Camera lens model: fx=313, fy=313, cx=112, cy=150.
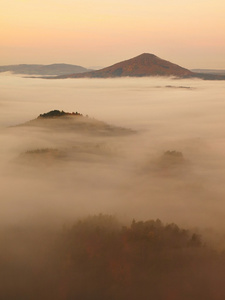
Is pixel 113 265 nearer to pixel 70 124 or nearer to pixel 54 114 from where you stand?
pixel 70 124

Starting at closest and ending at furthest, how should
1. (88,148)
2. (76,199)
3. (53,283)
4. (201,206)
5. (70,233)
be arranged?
(53,283)
(70,233)
(201,206)
(76,199)
(88,148)

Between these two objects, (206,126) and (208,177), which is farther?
(206,126)

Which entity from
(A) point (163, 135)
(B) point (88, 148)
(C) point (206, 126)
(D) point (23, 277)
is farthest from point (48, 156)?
(C) point (206, 126)

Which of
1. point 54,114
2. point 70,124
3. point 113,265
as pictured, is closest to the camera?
point 113,265

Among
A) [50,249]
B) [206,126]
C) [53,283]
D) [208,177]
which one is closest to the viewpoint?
[53,283]

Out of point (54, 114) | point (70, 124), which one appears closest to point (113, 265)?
point (70, 124)

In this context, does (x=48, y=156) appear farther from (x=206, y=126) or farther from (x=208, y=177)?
(x=206, y=126)

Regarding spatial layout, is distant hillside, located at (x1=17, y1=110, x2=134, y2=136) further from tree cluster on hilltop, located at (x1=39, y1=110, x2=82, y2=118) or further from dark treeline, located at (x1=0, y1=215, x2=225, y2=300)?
dark treeline, located at (x1=0, y1=215, x2=225, y2=300)

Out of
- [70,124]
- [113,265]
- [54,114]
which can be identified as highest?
[54,114]
